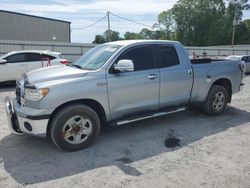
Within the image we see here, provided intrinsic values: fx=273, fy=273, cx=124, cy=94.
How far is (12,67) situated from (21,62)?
406 millimetres

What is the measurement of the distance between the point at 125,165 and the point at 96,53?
92.9 inches

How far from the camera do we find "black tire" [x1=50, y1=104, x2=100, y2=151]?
169 inches

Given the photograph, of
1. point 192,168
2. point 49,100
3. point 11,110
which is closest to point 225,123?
point 192,168

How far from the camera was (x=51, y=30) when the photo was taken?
33.5 meters

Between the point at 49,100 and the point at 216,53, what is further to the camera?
the point at 216,53

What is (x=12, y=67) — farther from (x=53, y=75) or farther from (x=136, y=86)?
(x=136, y=86)

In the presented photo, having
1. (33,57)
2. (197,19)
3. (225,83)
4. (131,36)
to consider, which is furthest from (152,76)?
(131,36)

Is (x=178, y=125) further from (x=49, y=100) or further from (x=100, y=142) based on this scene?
(x=49, y=100)

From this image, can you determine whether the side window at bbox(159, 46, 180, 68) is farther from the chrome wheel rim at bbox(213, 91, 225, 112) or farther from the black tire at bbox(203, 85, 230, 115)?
the chrome wheel rim at bbox(213, 91, 225, 112)

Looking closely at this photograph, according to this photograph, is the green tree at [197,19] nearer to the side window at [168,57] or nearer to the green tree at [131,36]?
the green tree at [131,36]

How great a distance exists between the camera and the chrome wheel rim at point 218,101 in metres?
6.47

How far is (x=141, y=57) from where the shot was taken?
525 cm

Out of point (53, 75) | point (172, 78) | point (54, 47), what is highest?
point (54, 47)

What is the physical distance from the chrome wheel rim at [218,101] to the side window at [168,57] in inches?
59.9
